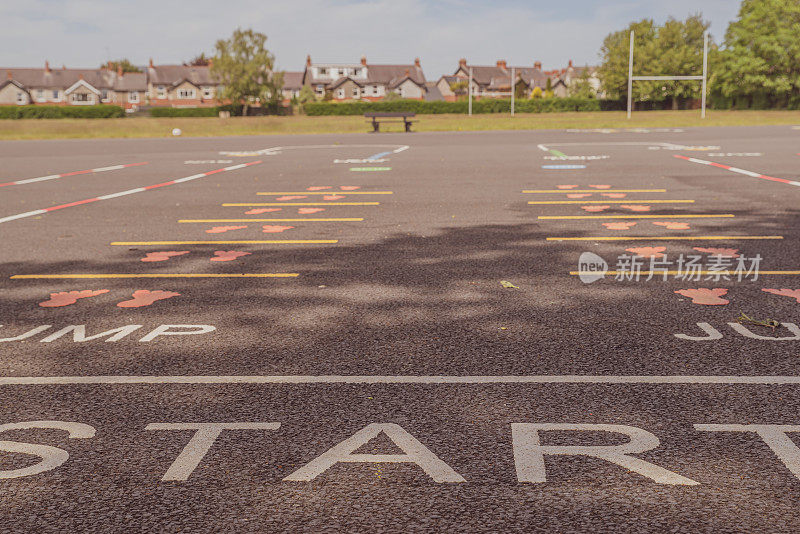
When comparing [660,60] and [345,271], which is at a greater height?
[660,60]

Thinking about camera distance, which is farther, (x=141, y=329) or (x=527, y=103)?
(x=527, y=103)

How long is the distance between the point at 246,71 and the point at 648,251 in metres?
86.8

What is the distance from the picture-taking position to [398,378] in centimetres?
389

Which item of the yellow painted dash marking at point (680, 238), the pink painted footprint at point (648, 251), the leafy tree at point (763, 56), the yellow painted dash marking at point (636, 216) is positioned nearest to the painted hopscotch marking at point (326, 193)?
the yellow painted dash marking at point (636, 216)

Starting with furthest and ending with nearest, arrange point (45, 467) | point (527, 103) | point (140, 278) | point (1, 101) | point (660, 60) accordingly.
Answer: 1. point (1, 101)
2. point (660, 60)
3. point (527, 103)
4. point (140, 278)
5. point (45, 467)

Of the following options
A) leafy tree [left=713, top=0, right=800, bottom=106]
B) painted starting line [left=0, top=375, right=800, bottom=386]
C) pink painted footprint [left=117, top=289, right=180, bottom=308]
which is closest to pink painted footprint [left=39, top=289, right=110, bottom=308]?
pink painted footprint [left=117, top=289, right=180, bottom=308]

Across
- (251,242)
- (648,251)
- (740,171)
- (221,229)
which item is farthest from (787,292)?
(740,171)

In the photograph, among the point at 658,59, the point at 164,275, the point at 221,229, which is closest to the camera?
the point at 164,275

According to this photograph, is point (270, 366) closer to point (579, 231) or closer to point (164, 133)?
point (579, 231)

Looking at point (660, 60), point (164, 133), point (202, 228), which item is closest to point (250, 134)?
point (164, 133)

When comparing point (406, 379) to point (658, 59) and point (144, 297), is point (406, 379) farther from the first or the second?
point (658, 59)

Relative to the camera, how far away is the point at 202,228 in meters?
9.16

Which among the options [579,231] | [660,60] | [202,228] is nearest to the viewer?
[579,231]

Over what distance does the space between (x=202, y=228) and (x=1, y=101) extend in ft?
443
